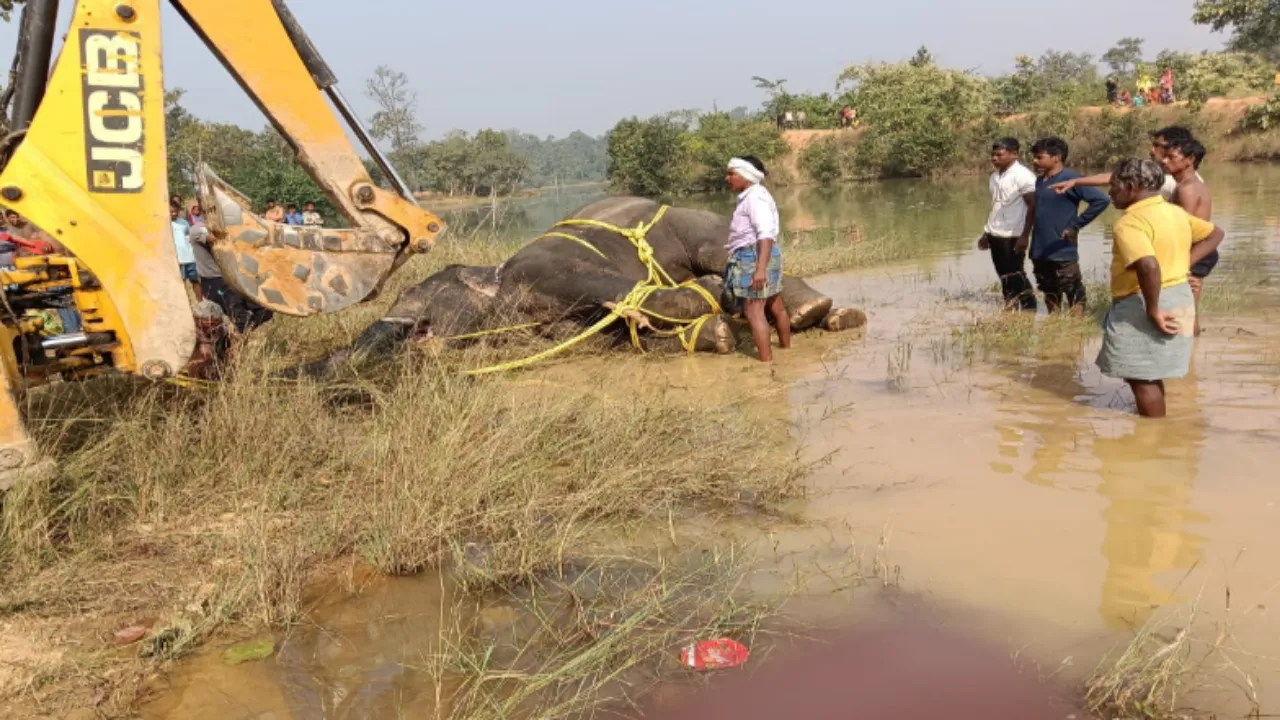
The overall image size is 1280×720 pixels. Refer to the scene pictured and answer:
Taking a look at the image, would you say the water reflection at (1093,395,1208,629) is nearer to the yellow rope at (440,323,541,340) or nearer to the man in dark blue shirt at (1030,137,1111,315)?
the man in dark blue shirt at (1030,137,1111,315)

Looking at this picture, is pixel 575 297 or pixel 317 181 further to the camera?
pixel 575 297

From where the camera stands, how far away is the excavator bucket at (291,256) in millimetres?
3725

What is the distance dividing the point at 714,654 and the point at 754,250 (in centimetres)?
379

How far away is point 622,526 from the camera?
3314 mm

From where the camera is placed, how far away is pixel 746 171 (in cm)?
588

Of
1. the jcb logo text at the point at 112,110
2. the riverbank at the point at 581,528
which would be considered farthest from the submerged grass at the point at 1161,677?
the jcb logo text at the point at 112,110

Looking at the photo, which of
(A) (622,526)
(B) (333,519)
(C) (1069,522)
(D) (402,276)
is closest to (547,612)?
(A) (622,526)

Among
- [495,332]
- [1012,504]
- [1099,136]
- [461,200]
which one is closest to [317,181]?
[495,332]

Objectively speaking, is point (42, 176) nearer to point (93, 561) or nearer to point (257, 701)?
point (93, 561)

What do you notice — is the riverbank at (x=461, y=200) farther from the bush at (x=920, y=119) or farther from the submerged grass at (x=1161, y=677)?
the bush at (x=920, y=119)

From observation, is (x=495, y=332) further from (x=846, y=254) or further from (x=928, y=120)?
(x=928, y=120)

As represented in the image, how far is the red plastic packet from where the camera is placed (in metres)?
2.41

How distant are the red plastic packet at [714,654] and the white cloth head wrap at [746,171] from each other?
13.0 ft

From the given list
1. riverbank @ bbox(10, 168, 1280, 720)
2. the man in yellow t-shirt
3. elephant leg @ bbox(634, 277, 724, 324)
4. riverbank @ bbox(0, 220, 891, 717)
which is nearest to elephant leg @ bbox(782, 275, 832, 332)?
elephant leg @ bbox(634, 277, 724, 324)
